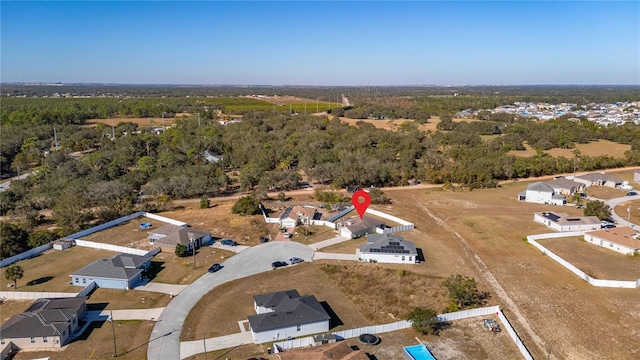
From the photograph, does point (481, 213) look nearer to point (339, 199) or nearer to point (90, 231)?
point (339, 199)

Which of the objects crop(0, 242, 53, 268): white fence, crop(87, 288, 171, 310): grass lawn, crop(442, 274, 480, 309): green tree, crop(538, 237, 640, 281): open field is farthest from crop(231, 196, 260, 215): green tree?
crop(538, 237, 640, 281): open field

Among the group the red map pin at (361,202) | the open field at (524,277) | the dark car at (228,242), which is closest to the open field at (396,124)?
the open field at (524,277)

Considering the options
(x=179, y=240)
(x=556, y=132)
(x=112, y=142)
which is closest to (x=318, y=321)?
(x=179, y=240)

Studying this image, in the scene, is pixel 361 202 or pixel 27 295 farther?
pixel 361 202

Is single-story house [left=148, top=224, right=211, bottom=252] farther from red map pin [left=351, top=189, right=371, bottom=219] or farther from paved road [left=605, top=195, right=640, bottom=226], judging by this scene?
paved road [left=605, top=195, right=640, bottom=226]

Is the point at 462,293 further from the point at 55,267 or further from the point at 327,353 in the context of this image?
the point at 55,267

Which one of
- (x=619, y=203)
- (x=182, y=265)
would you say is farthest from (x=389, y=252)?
(x=619, y=203)
